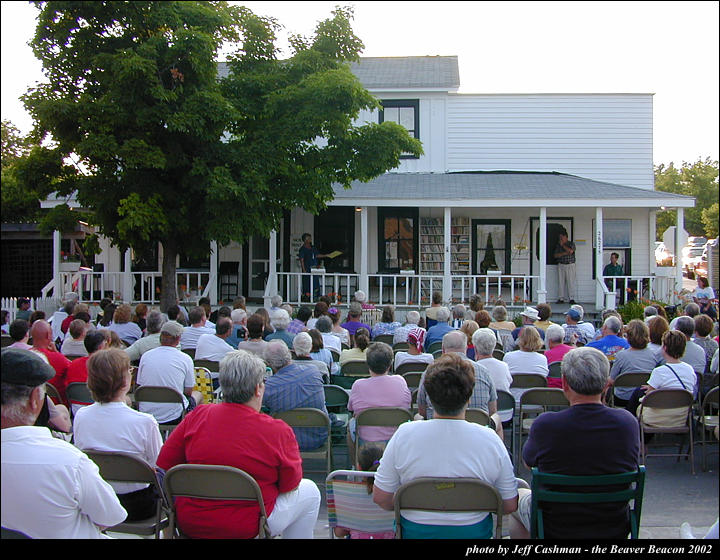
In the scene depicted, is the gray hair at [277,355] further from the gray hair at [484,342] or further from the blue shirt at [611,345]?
the blue shirt at [611,345]

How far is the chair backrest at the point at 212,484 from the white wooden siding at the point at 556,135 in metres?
17.0

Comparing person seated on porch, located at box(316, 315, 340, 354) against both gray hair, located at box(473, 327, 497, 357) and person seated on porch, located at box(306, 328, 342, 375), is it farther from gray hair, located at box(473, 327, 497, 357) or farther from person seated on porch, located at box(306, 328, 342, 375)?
gray hair, located at box(473, 327, 497, 357)

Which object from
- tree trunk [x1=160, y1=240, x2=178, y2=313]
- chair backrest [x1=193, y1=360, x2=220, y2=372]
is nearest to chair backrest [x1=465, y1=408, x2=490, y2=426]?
chair backrest [x1=193, y1=360, x2=220, y2=372]

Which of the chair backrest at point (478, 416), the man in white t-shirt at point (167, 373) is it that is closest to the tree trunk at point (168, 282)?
the man in white t-shirt at point (167, 373)

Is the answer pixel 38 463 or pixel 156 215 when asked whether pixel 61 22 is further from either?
pixel 38 463

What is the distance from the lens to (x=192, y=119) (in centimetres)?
1130

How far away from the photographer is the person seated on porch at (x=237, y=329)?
8.41m

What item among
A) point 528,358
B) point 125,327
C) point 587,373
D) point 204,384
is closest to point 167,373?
point 204,384

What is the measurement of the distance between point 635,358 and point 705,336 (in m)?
1.68

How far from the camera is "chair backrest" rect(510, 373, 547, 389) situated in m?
6.50

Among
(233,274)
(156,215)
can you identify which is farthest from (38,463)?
(233,274)

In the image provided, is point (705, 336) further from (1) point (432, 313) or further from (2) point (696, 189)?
(2) point (696, 189)

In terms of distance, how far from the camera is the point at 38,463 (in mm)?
2715

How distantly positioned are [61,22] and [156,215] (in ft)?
12.7
